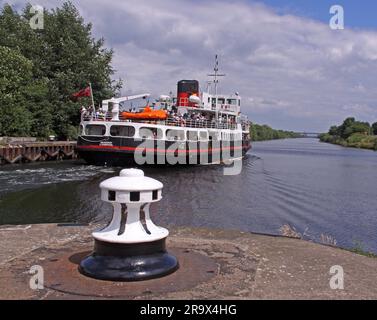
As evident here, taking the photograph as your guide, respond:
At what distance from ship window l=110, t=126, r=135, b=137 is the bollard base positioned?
27.2m

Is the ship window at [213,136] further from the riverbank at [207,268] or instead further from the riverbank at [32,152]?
the riverbank at [207,268]

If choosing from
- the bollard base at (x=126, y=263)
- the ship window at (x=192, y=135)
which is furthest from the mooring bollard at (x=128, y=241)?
the ship window at (x=192, y=135)

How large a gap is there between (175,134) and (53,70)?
20475 millimetres

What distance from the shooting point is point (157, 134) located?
32969mm

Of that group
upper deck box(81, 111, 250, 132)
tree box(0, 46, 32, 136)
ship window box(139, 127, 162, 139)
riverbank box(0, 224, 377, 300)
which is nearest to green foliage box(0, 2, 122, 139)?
tree box(0, 46, 32, 136)

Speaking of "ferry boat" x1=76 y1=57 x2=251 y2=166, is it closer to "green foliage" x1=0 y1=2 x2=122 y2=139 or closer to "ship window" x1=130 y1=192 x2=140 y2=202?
"green foliage" x1=0 y1=2 x2=122 y2=139

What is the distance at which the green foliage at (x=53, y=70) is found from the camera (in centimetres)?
4303

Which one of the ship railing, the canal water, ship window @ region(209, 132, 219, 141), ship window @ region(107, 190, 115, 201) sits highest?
the ship railing

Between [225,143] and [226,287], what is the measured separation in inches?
1552

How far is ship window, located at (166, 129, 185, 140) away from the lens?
34.3 meters

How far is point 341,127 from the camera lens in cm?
17188

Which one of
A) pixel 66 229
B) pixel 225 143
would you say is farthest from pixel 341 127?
pixel 66 229

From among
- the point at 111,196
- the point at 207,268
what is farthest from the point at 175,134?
the point at 111,196

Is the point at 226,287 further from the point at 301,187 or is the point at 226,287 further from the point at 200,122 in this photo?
the point at 200,122
